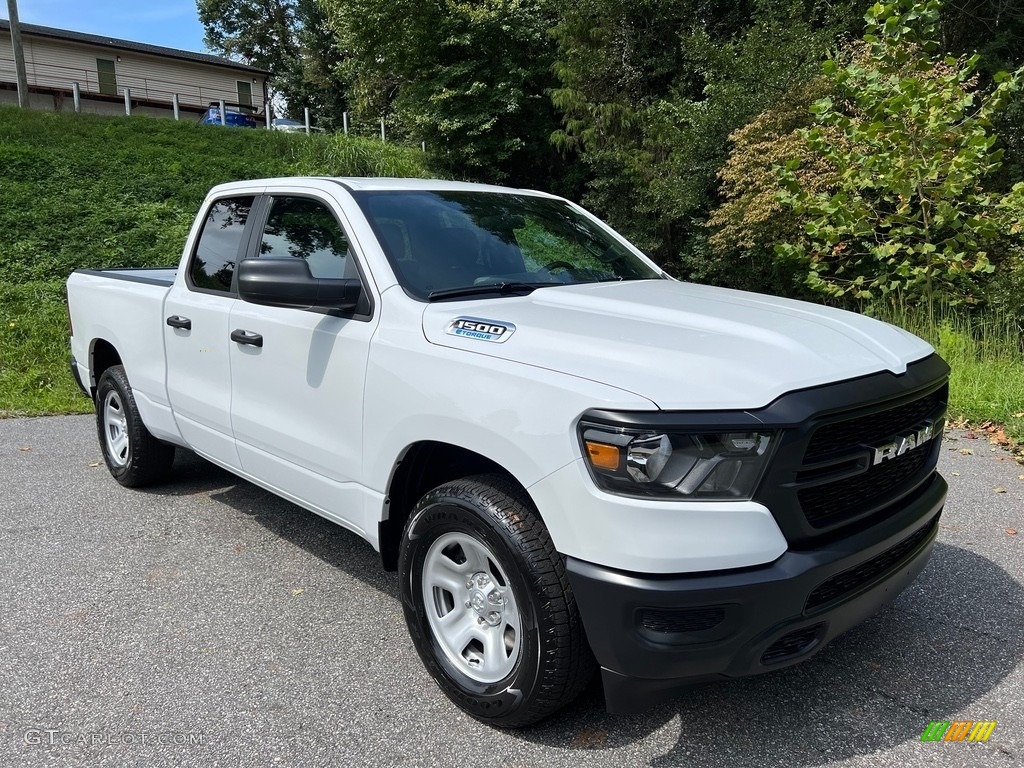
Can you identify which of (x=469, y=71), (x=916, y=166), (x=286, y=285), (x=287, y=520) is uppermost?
(x=469, y=71)

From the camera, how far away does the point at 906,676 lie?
2.95 meters

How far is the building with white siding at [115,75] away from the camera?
33.2 m

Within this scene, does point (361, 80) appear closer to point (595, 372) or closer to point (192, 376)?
point (192, 376)

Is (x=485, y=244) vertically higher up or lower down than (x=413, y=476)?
higher up

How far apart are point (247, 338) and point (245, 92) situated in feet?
136

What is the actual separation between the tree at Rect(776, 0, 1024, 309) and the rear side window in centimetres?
651

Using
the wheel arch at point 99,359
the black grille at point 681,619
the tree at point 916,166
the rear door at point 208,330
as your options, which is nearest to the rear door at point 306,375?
the rear door at point 208,330

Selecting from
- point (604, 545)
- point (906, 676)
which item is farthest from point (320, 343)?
point (906, 676)

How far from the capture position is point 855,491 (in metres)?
2.45

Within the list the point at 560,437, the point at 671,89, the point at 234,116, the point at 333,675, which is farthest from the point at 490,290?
the point at 234,116

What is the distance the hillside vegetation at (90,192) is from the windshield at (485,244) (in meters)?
5.83

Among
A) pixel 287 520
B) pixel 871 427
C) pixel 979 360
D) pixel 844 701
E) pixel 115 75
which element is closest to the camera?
pixel 871 427

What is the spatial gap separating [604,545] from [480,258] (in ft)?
5.34

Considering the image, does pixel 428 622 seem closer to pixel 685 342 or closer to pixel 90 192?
pixel 685 342
